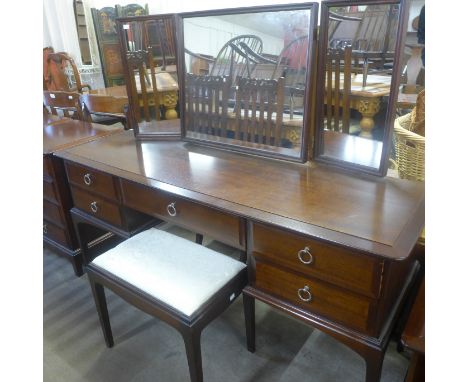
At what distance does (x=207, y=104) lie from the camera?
1314 mm

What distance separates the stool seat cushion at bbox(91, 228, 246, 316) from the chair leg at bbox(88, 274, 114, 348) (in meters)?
0.11

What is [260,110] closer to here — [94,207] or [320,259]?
[320,259]

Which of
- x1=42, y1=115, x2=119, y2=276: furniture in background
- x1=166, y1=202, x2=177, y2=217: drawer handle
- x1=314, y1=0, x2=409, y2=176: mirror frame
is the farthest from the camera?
x1=42, y1=115, x2=119, y2=276: furniture in background

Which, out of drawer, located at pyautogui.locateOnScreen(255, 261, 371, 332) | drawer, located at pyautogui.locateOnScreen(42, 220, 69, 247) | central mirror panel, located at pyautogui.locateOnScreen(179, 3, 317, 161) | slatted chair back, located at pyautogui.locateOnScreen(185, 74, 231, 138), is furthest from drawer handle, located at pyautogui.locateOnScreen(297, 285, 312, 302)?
drawer, located at pyautogui.locateOnScreen(42, 220, 69, 247)

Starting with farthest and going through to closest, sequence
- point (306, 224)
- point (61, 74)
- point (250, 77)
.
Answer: point (61, 74), point (250, 77), point (306, 224)

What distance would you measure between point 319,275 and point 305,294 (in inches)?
3.6

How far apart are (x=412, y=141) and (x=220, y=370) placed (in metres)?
1.01

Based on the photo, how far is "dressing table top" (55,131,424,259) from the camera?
804 millimetres

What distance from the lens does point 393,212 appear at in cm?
87

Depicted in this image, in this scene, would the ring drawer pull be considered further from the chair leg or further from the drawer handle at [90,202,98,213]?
the chair leg

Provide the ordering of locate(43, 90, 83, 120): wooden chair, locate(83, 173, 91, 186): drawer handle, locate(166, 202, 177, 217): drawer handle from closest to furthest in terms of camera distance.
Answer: locate(166, 202, 177, 217): drawer handle → locate(83, 173, 91, 186): drawer handle → locate(43, 90, 83, 120): wooden chair

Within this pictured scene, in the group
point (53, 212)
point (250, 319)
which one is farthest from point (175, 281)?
point (53, 212)
